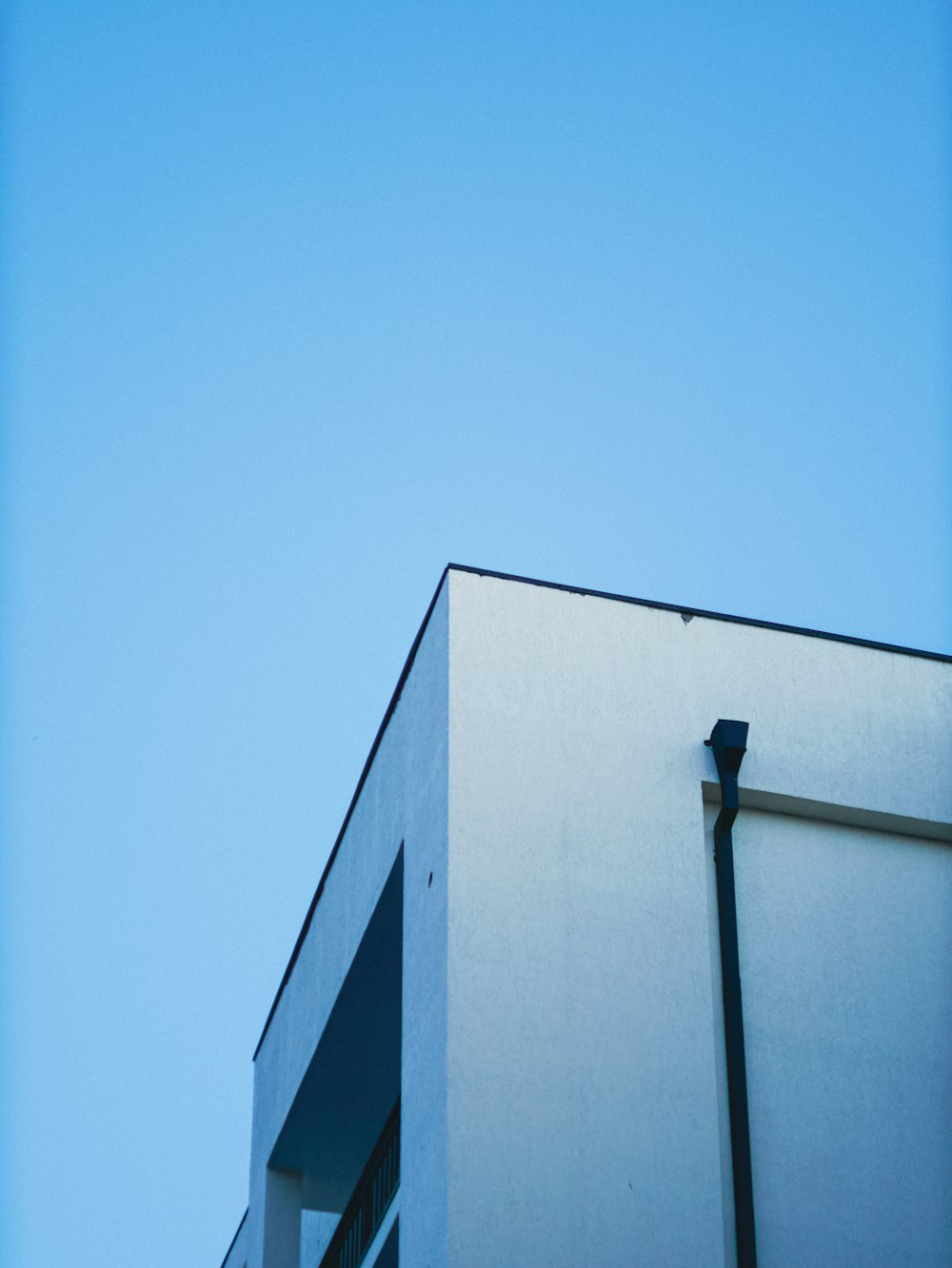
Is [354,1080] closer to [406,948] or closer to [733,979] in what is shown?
[406,948]

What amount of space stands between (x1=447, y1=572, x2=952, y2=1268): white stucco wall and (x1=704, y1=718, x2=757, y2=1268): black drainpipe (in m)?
0.11

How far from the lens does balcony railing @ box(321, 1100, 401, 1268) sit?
13.5m

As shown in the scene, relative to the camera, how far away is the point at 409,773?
12016 mm

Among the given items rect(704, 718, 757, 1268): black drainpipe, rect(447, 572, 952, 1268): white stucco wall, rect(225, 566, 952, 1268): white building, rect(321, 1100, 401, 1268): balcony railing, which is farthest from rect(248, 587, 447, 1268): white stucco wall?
rect(704, 718, 757, 1268): black drainpipe

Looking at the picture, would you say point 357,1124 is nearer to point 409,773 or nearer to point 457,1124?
point 409,773

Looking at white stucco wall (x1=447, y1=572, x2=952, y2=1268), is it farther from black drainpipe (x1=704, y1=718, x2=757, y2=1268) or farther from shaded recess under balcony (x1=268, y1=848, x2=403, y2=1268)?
shaded recess under balcony (x1=268, y1=848, x2=403, y2=1268)

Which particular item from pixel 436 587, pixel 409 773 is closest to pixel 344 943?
pixel 409 773

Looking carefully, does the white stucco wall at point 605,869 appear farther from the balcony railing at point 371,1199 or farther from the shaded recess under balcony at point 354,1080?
the balcony railing at point 371,1199

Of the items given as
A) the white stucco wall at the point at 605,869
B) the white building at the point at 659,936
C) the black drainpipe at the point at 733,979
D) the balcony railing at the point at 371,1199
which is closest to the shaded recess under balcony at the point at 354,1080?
the balcony railing at the point at 371,1199

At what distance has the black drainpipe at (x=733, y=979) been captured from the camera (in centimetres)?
1020

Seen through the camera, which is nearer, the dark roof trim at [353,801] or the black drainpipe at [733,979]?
the black drainpipe at [733,979]

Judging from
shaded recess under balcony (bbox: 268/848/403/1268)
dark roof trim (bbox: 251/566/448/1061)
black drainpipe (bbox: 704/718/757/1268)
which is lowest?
black drainpipe (bbox: 704/718/757/1268)

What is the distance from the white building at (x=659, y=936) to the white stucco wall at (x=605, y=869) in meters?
0.02

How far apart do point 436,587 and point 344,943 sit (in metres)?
3.28
